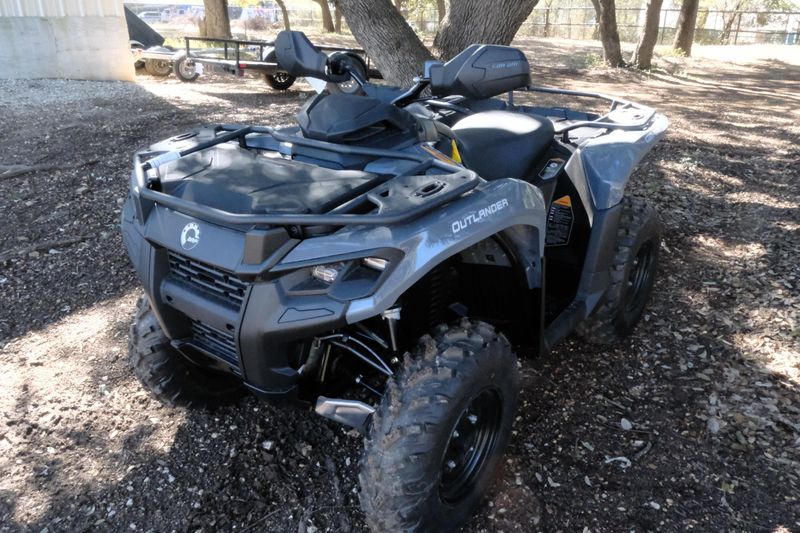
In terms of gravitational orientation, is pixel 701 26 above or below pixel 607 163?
above

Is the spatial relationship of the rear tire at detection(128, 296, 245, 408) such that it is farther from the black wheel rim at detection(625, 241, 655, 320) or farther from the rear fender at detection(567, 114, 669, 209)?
the black wheel rim at detection(625, 241, 655, 320)

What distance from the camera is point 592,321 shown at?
3.24m

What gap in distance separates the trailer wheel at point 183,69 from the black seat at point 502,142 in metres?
10.5

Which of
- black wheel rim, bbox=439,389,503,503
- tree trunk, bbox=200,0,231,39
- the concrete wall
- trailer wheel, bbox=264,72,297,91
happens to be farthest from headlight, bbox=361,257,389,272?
tree trunk, bbox=200,0,231,39

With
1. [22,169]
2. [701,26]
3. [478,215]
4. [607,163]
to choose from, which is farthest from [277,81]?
[701,26]

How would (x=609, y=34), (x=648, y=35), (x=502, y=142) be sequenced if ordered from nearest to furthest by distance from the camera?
(x=502, y=142) < (x=648, y=35) < (x=609, y=34)

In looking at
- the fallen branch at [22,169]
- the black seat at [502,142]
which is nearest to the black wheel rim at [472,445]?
the black seat at [502,142]

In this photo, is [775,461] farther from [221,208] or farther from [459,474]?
[221,208]

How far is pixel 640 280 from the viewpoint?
3.57 m

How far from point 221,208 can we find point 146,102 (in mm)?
8198

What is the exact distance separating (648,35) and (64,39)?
1214cm

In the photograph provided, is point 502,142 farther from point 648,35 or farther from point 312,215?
point 648,35

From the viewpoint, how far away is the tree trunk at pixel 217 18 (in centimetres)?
1675

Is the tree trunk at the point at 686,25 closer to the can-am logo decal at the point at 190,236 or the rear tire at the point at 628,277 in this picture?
the rear tire at the point at 628,277
